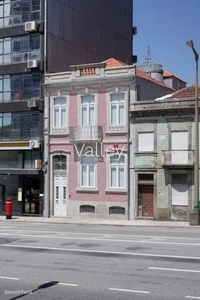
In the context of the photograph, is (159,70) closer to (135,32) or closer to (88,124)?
(135,32)

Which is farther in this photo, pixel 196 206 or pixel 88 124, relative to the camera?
pixel 88 124

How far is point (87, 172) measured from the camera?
114 ft

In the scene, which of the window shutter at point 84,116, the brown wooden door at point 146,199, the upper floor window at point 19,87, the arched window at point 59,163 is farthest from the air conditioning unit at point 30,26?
the brown wooden door at point 146,199

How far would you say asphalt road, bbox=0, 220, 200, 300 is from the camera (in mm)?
10938

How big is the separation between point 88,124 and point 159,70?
12839mm

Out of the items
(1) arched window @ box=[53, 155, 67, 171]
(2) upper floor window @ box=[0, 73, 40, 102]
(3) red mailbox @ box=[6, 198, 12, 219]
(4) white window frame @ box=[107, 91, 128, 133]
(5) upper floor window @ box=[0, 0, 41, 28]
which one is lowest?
(3) red mailbox @ box=[6, 198, 12, 219]

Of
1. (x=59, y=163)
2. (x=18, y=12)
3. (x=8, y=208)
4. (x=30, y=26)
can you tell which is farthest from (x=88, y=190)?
(x=18, y=12)

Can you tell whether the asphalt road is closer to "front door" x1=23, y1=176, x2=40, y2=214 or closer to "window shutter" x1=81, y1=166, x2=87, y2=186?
"window shutter" x1=81, y1=166, x2=87, y2=186

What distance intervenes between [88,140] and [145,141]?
4.06 m

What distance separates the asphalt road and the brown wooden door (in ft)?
35.8

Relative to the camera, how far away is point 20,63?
3731 centimetres

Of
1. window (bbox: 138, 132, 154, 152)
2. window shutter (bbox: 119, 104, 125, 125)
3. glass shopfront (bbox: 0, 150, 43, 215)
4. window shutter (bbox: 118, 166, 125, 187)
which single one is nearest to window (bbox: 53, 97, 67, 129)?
glass shopfront (bbox: 0, 150, 43, 215)

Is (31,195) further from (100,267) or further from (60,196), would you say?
(100,267)

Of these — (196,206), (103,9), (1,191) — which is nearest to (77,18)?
(103,9)
